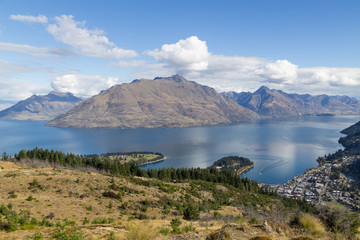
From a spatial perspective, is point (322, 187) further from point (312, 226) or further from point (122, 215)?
point (122, 215)

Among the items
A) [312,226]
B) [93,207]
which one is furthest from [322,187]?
[93,207]

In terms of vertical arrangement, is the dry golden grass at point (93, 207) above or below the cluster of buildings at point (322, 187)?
above

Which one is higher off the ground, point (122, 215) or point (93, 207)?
point (93, 207)

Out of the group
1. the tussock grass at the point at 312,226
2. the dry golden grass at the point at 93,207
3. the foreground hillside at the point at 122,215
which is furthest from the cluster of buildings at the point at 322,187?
the tussock grass at the point at 312,226

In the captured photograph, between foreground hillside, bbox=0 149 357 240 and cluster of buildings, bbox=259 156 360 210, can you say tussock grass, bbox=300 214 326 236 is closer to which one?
foreground hillside, bbox=0 149 357 240

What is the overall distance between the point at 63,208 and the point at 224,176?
8341 cm

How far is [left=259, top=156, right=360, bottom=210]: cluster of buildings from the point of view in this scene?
13350cm

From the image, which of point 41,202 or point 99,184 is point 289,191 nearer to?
point 99,184

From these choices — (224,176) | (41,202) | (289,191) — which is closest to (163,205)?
(41,202)

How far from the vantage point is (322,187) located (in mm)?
156250

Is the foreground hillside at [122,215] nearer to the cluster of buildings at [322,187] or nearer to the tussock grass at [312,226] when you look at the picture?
the tussock grass at [312,226]

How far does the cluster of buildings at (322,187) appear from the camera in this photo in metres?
134

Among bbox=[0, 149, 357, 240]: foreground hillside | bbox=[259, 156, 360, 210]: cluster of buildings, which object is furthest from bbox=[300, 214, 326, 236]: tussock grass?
bbox=[259, 156, 360, 210]: cluster of buildings

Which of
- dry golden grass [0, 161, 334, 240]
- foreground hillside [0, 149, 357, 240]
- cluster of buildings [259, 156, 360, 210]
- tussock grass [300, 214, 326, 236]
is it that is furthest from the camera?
cluster of buildings [259, 156, 360, 210]
